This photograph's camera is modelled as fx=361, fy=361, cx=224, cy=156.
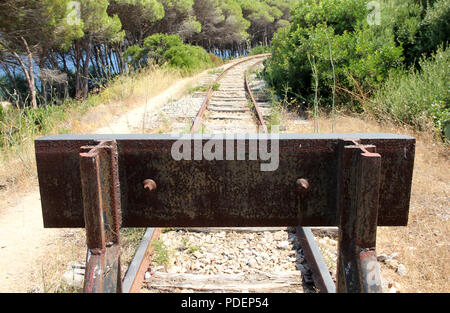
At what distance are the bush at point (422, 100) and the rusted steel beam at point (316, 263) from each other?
141 inches

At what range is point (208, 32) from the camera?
141ft

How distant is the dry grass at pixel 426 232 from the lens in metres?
2.52

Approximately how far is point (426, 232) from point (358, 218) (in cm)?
230

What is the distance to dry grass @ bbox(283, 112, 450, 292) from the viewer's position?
8.27ft

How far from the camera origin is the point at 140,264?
2.42 meters

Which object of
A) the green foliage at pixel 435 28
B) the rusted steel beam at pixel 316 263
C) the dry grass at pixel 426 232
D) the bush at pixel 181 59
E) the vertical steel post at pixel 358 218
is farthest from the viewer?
the bush at pixel 181 59

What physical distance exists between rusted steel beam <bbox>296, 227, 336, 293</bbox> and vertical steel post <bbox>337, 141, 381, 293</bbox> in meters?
0.82

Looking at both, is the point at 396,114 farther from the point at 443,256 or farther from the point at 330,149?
the point at 330,149

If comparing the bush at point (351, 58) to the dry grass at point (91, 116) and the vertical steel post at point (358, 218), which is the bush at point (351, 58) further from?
the vertical steel post at point (358, 218)

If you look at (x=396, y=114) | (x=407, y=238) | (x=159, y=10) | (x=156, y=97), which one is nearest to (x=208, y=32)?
(x=159, y=10)

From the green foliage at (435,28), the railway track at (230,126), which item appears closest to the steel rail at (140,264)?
the railway track at (230,126)

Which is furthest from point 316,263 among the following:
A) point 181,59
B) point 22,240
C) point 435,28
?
point 181,59

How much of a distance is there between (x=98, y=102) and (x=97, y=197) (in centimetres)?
997

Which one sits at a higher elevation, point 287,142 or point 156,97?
point 287,142
